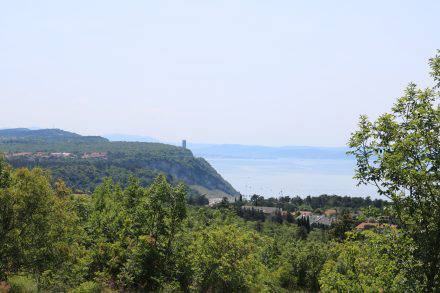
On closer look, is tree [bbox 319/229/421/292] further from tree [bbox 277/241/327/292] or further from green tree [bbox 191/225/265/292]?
tree [bbox 277/241/327/292]

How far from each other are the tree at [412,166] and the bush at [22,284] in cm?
1380

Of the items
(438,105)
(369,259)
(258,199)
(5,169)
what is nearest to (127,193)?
(5,169)

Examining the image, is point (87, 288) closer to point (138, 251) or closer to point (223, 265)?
point (138, 251)

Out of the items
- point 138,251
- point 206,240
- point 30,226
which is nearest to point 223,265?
point 206,240

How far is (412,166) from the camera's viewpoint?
8.61 meters

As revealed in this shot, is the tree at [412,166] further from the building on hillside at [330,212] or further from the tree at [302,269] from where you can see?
the building on hillside at [330,212]

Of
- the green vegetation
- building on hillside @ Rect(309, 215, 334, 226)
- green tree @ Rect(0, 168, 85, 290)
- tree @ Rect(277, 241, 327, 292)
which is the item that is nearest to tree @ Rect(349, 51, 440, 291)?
the green vegetation

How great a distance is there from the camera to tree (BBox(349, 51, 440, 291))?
830cm

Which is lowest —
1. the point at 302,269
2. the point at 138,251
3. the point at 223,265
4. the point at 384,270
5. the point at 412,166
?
the point at 302,269

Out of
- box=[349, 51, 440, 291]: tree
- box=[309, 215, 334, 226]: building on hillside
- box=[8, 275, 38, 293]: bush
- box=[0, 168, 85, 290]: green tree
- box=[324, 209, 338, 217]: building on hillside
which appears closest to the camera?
box=[349, 51, 440, 291]: tree

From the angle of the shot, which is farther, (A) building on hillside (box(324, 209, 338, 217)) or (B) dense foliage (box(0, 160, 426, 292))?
(A) building on hillside (box(324, 209, 338, 217))

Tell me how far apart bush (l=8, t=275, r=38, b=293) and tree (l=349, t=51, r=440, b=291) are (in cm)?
1380

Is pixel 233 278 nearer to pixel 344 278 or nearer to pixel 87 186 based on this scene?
pixel 344 278

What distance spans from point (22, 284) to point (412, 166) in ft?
50.1
